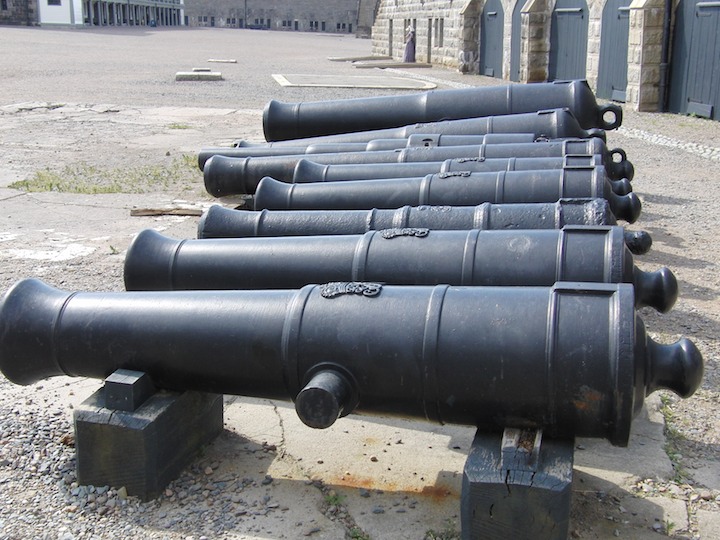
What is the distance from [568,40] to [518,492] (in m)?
19.4

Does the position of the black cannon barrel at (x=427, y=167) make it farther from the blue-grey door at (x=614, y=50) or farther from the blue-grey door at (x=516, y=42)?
the blue-grey door at (x=516, y=42)

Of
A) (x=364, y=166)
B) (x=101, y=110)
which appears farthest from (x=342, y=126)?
(x=101, y=110)

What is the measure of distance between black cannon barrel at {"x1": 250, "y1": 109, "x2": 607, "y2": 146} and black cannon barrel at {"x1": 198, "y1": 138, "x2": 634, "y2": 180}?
0.49 meters

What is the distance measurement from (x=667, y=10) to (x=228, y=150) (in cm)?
1067

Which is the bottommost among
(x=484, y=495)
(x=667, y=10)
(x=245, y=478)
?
(x=245, y=478)

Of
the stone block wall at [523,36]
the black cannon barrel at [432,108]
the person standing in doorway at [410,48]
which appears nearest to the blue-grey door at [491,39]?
the stone block wall at [523,36]

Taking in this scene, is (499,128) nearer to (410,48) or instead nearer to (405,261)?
(405,261)

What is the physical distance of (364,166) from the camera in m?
6.06

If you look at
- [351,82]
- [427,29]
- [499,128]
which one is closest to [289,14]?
[427,29]

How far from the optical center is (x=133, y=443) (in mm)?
3211

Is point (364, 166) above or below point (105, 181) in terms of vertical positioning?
above

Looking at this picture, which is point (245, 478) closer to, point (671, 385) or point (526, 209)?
point (671, 385)

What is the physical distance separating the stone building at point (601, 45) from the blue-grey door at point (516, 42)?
26 mm

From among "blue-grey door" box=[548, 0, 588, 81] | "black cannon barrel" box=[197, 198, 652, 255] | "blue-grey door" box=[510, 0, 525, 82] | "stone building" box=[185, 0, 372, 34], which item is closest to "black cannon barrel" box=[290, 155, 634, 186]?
"black cannon barrel" box=[197, 198, 652, 255]
